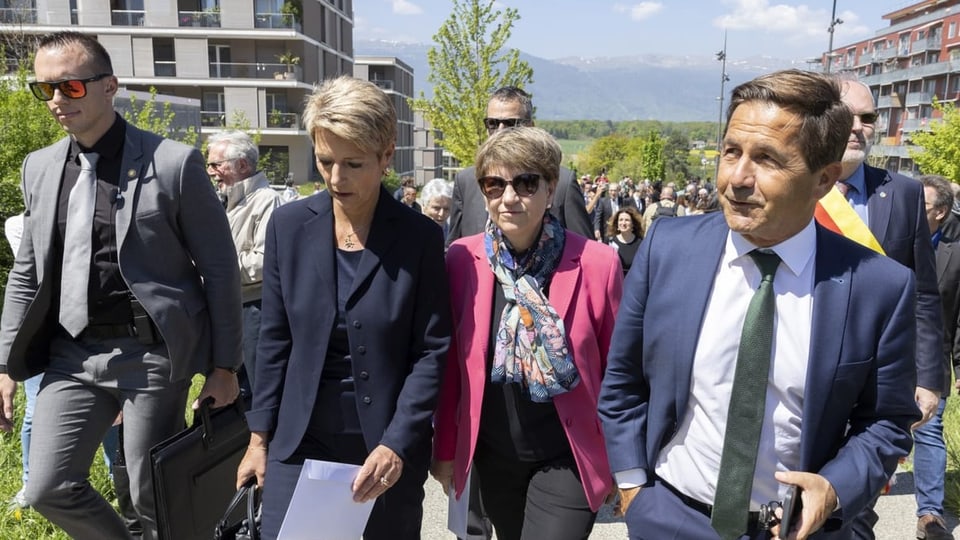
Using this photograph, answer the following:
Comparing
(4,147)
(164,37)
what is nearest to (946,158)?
(4,147)

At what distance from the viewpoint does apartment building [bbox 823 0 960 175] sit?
73.6 meters

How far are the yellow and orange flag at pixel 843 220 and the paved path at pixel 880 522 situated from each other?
86.7 inches

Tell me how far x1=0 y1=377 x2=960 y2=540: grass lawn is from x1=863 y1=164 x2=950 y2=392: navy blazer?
2.08 metres

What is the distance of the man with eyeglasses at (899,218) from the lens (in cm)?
318

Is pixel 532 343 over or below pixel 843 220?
below

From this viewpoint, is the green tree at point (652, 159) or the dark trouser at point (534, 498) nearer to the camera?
the dark trouser at point (534, 498)

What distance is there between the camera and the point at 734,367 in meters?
2.03

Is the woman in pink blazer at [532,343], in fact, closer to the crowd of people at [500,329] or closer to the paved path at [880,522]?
the crowd of people at [500,329]

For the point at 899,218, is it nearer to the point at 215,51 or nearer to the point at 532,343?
the point at 532,343

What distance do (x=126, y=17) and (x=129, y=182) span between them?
51.3m

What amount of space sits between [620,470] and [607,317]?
2.44 feet

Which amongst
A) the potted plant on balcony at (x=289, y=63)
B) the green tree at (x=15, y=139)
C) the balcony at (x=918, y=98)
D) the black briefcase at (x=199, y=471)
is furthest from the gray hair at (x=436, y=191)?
the balcony at (x=918, y=98)

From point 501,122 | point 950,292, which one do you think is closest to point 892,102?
point 950,292

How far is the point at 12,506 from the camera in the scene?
4.25m
